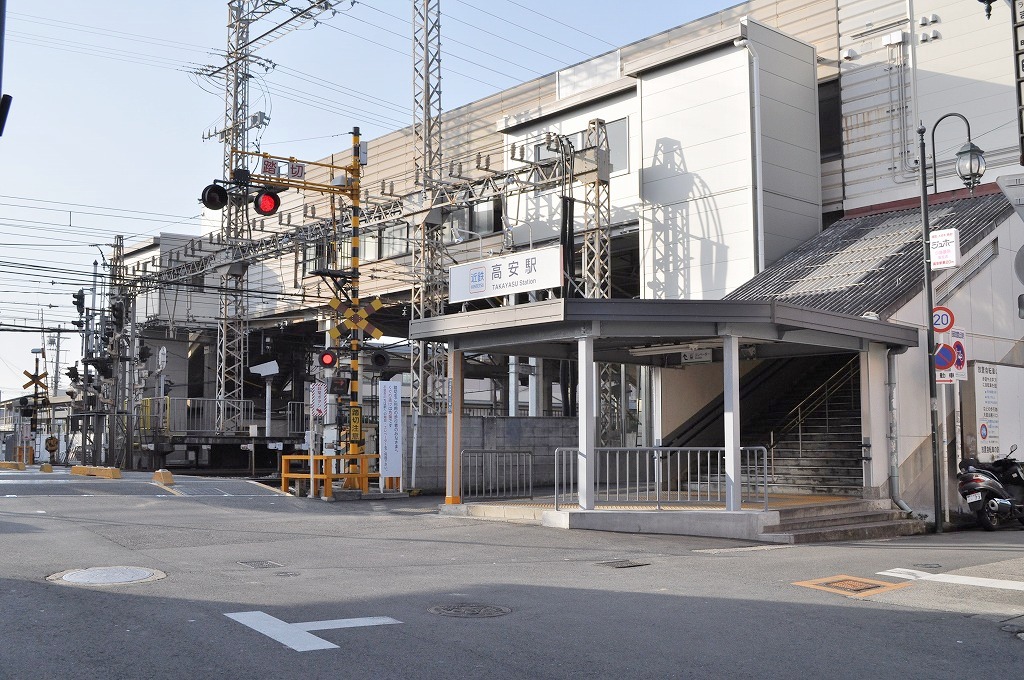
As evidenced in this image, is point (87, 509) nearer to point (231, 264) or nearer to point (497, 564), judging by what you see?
point (497, 564)

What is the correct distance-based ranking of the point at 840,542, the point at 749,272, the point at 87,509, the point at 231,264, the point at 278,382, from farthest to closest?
the point at 278,382, the point at 231,264, the point at 749,272, the point at 87,509, the point at 840,542

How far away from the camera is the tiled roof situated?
1800cm

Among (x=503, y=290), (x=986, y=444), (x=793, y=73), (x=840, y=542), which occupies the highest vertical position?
(x=793, y=73)

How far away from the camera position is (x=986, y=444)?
1823cm

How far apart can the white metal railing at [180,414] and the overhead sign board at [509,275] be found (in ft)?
74.9

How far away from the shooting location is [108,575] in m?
9.50

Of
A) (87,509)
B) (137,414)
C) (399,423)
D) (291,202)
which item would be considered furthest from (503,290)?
(291,202)

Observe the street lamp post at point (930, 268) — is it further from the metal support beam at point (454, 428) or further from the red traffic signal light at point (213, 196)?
the red traffic signal light at point (213, 196)

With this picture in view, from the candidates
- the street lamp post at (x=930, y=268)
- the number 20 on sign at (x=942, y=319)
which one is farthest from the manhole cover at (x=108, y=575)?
the number 20 on sign at (x=942, y=319)

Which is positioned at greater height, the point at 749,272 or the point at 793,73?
the point at 793,73

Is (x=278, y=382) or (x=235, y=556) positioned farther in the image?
(x=278, y=382)

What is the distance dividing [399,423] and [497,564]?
9.82 meters

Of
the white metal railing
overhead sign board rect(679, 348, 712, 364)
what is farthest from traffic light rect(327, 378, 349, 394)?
the white metal railing

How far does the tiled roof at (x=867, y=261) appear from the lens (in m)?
18.0
